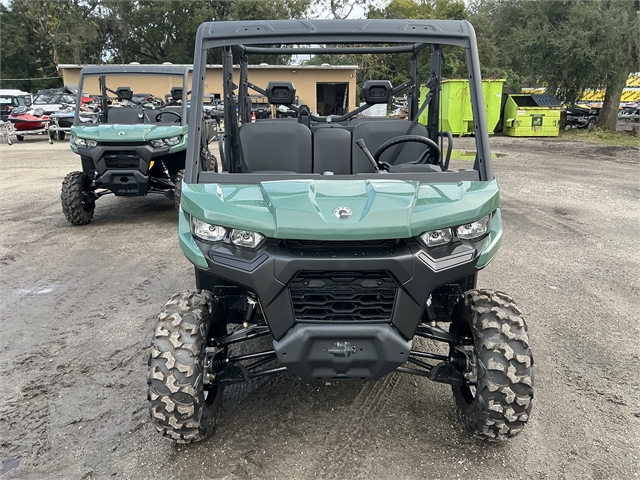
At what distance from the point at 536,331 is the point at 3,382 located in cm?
361

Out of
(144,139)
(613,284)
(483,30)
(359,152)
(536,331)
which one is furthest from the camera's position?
(483,30)

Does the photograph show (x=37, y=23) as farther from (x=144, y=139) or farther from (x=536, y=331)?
(x=536, y=331)

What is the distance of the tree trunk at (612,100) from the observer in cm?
1939

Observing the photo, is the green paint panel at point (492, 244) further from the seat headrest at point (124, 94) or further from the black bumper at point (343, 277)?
the seat headrest at point (124, 94)

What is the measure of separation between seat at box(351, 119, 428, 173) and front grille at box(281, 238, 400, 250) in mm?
1342

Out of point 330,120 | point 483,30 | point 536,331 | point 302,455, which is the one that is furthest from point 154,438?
point 483,30

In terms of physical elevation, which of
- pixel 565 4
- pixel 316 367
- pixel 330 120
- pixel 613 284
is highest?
pixel 565 4

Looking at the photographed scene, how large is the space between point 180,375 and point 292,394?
919 mm

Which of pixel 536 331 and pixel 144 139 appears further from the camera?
pixel 144 139

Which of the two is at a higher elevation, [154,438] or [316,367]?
[316,367]

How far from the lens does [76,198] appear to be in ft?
23.4

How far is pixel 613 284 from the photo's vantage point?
506 cm

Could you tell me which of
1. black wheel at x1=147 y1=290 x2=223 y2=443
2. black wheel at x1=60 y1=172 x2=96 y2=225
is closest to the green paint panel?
black wheel at x1=147 y1=290 x2=223 y2=443

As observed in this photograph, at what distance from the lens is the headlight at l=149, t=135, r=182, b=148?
7.05 m
